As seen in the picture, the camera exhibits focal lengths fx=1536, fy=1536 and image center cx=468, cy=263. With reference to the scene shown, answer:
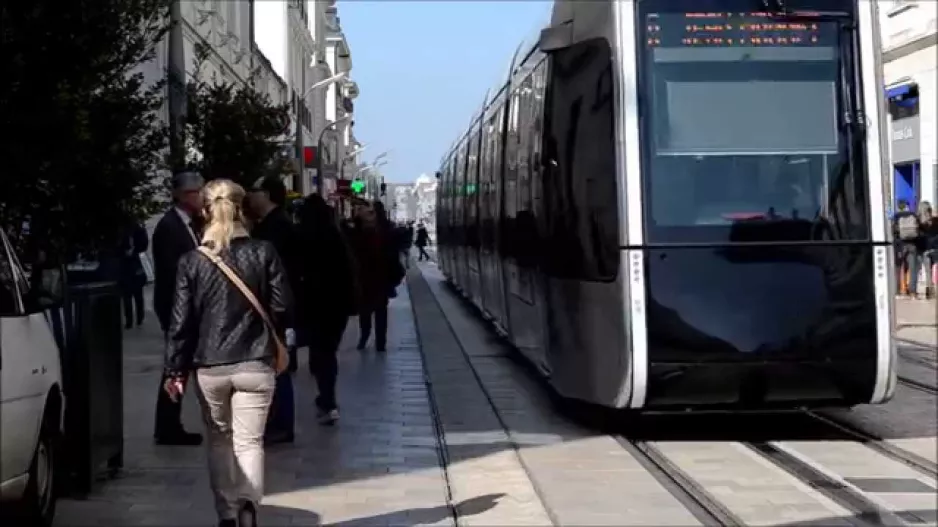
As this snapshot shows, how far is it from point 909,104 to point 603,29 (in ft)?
66.3

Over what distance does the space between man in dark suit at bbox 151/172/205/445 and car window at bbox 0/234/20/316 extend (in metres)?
2.36

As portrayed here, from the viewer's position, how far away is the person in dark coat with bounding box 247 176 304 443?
444 inches

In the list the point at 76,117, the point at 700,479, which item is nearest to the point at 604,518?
the point at 700,479

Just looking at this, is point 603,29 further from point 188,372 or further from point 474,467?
point 188,372

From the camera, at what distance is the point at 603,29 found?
35.3ft

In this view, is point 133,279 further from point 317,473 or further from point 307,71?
point 307,71

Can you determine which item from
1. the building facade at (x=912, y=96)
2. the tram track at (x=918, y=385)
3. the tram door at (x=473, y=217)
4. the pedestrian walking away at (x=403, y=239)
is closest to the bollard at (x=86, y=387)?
the tram track at (x=918, y=385)

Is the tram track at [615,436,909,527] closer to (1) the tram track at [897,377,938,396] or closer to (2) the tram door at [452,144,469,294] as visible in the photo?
(1) the tram track at [897,377,938,396]

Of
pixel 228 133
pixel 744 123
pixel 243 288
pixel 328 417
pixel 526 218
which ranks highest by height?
pixel 228 133

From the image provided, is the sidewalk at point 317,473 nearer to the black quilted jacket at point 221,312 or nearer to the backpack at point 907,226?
the black quilted jacket at point 221,312

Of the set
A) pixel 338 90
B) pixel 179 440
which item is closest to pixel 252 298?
pixel 179 440

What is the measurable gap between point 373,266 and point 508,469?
899cm

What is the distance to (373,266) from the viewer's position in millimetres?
18891

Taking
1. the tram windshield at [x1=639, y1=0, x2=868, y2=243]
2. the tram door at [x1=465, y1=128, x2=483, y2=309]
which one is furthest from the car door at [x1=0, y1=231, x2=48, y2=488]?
the tram door at [x1=465, y1=128, x2=483, y2=309]
